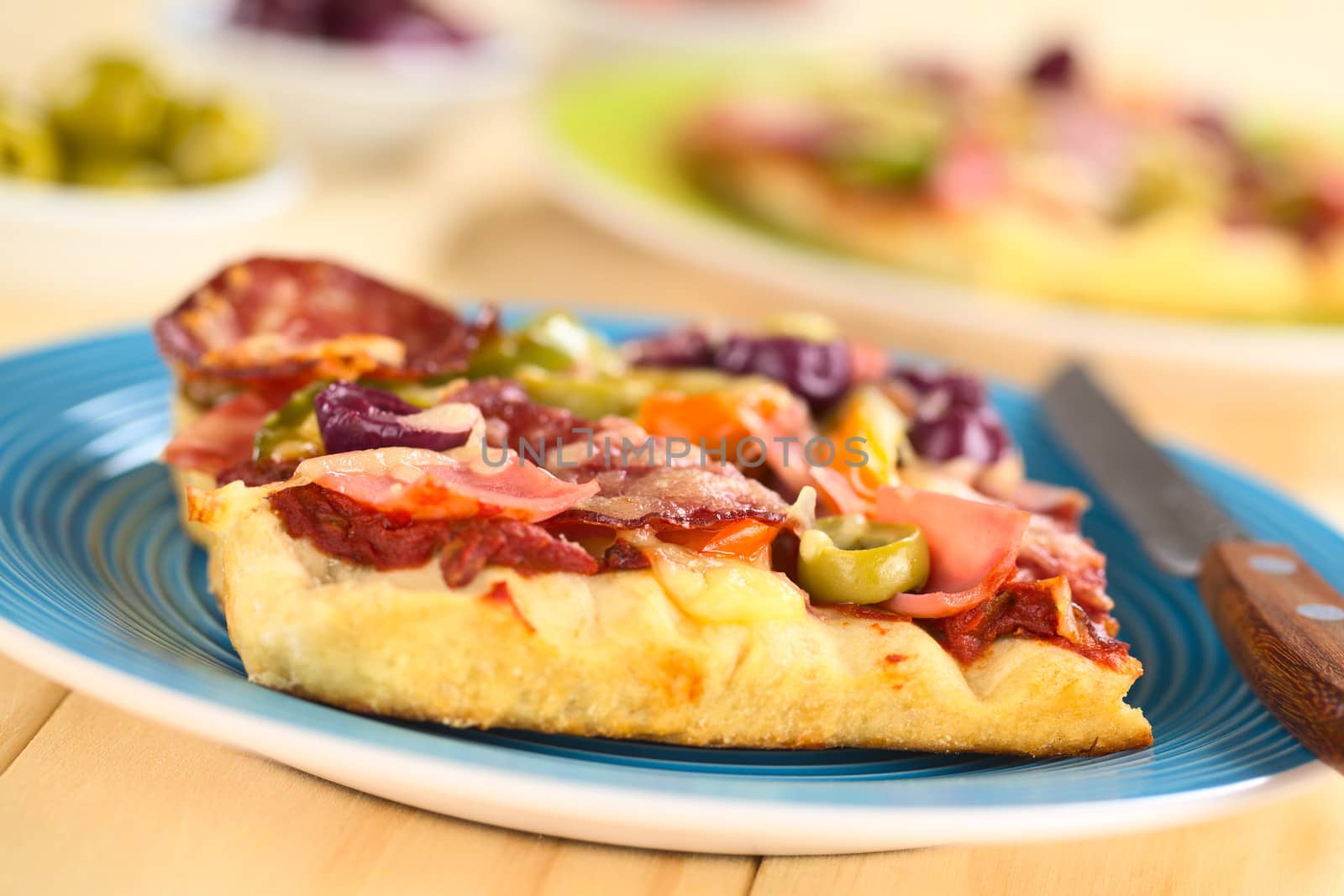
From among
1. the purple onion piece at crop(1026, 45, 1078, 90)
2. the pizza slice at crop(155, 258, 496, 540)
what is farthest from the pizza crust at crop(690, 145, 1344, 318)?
the pizza slice at crop(155, 258, 496, 540)

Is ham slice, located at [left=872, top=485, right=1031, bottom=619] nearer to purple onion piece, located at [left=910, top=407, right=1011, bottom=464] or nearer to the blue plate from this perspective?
the blue plate

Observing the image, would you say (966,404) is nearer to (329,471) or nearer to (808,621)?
(808,621)

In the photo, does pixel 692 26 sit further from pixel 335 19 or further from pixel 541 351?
pixel 541 351

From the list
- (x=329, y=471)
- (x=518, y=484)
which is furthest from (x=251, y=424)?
(x=518, y=484)

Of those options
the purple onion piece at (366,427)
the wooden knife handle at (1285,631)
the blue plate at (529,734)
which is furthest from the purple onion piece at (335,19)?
the wooden knife handle at (1285,631)

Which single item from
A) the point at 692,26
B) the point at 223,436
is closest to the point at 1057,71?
the point at 692,26
